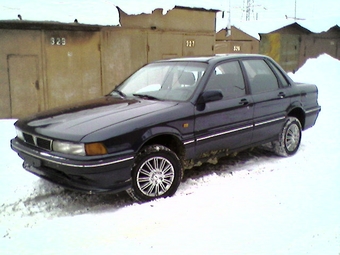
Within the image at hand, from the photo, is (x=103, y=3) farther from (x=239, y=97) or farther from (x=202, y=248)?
(x=202, y=248)

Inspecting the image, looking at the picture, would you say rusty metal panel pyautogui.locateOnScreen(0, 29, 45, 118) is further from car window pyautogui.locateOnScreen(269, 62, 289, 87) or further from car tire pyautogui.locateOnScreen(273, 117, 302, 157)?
car tire pyautogui.locateOnScreen(273, 117, 302, 157)

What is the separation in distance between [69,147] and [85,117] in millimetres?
458

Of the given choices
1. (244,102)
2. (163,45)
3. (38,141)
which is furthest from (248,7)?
(38,141)

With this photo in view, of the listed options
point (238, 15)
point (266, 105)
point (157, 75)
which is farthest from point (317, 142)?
point (238, 15)

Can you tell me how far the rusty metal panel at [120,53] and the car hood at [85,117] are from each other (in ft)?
14.2

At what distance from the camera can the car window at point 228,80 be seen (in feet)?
14.8

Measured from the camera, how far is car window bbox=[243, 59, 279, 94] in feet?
16.4

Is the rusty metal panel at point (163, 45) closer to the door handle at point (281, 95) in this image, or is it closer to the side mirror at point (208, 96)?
the door handle at point (281, 95)

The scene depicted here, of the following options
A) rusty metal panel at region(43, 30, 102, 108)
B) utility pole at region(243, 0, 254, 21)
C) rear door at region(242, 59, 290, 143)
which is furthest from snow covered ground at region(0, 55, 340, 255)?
utility pole at region(243, 0, 254, 21)

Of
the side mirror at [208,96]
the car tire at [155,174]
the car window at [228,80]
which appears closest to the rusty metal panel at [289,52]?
the car window at [228,80]

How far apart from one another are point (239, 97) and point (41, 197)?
2705mm

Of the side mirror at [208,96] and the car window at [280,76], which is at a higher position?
the car window at [280,76]

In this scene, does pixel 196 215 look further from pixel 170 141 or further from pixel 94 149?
pixel 94 149

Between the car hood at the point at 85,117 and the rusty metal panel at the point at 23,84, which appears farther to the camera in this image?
the rusty metal panel at the point at 23,84
